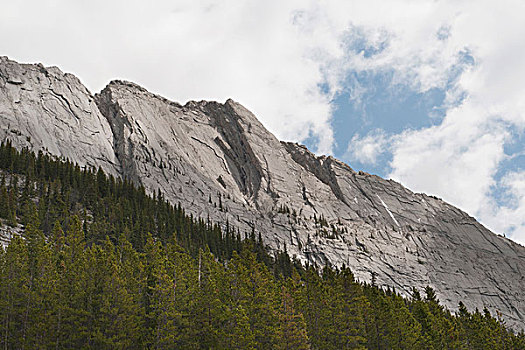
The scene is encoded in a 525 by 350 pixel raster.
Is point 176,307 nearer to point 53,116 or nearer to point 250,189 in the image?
point 53,116

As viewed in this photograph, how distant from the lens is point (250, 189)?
178250 mm

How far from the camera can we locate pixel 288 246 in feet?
489

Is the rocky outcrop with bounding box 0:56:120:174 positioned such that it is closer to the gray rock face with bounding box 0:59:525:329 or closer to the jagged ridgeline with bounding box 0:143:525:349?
the gray rock face with bounding box 0:59:525:329

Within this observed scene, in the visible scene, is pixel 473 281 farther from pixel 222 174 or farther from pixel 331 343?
pixel 331 343

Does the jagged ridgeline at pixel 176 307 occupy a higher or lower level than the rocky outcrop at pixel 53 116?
lower

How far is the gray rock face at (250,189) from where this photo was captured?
146 metres

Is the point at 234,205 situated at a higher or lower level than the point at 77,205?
higher

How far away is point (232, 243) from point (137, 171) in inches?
1838

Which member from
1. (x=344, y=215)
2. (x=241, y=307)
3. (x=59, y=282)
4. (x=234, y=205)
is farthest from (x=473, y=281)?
(x=59, y=282)

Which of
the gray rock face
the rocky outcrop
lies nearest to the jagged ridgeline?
the rocky outcrop

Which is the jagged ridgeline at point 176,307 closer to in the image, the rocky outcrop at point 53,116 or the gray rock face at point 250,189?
the rocky outcrop at point 53,116

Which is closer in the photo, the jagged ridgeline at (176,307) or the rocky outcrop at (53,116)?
the jagged ridgeline at (176,307)

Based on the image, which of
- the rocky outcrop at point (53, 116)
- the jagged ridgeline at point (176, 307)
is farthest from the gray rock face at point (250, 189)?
the jagged ridgeline at point (176, 307)

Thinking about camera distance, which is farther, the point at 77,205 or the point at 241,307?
the point at 77,205
